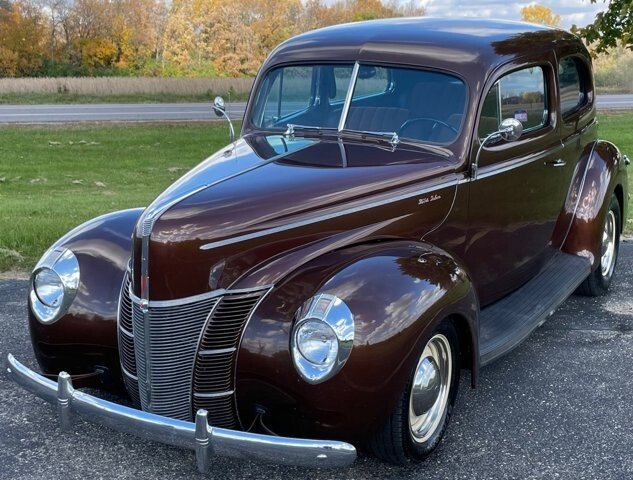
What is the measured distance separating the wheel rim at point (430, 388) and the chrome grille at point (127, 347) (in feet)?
4.04

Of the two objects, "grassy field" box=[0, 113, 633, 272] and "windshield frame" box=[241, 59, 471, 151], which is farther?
"grassy field" box=[0, 113, 633, 272]

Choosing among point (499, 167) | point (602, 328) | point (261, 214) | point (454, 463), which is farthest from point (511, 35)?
point (454, 463)

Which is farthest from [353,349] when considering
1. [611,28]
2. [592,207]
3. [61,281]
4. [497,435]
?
[611,28]

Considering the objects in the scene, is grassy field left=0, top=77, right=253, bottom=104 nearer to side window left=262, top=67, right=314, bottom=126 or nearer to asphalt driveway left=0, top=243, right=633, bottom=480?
side window left=262, top=67, right=314, bottom=126

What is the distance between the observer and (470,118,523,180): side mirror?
382 centimetres

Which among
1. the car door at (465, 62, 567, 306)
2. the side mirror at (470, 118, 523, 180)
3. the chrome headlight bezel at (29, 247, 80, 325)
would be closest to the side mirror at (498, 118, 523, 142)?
the side mirror at (470, 118, 523, 180)

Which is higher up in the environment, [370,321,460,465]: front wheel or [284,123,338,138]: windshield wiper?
[284,123,338,138]: windshield wiper

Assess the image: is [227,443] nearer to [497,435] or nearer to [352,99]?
[497,435]

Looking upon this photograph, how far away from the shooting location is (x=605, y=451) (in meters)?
3.37

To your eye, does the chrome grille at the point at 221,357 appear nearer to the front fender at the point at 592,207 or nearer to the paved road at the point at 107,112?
the front fender at the point at 592,207

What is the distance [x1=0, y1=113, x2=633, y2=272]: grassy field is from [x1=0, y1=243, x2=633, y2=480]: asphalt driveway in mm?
2859

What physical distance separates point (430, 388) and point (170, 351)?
3.74 ft

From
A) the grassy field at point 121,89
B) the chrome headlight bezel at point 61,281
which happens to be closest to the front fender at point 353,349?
the chrome headlight bezel at point 61,281

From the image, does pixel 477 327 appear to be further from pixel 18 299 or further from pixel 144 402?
pixel 18 299
